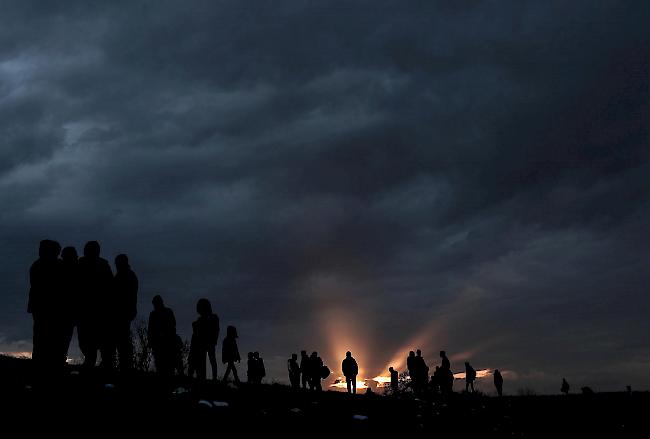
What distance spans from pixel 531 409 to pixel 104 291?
70.1 ft

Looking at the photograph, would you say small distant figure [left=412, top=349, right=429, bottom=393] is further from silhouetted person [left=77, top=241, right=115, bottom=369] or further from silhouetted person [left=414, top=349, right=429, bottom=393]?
silhouetted person [left=77, top=241, right=115, bottom=369]

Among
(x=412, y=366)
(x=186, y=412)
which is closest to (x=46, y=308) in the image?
(x=186, y=412)

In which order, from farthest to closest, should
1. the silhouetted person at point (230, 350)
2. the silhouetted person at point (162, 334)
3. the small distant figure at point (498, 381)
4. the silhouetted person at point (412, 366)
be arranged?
the small distant figure at point (498, 381), the silhouetted person at point (412, 366), the silhouetted person at point (230, 350), the silhouetted person at point (162, 334)

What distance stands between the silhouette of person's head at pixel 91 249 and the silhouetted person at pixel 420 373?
23.1 m

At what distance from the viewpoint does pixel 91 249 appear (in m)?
13.5

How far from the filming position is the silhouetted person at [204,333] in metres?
17.7

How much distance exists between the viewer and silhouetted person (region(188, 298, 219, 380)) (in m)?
17.7

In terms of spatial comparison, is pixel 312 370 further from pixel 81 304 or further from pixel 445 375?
pixel 81 304

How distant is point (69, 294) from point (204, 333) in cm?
566

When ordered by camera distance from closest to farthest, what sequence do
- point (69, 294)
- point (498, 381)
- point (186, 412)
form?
point (186, 412) → point (69, 294) → point (498, 381)

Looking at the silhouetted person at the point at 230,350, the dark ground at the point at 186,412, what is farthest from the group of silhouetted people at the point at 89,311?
the silhouetted person at the point at 230,350

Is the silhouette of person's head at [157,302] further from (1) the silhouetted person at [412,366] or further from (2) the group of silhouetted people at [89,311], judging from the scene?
(1) the silhouetted person at [412,366]

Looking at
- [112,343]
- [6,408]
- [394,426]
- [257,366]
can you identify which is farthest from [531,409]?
[6,408]

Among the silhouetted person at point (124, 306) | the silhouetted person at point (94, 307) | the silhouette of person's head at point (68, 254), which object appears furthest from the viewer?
the silhouetted person at point (124, 306)
